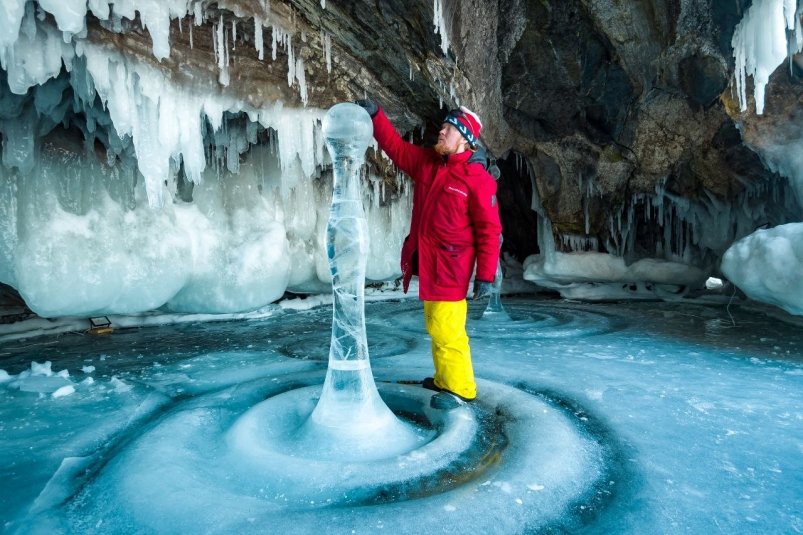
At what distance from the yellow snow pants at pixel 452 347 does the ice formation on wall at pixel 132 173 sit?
10.5 feet

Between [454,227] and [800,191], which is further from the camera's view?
[800,191]

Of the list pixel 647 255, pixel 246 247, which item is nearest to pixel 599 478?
pixel 246 247

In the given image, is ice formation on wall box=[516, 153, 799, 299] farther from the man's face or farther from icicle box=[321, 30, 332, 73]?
the man's face

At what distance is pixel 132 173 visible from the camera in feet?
19.2

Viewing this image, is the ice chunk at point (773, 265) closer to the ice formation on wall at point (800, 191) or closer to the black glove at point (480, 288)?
the ice formation on wall at point (800, 191)

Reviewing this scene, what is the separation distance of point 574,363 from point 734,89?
418cm

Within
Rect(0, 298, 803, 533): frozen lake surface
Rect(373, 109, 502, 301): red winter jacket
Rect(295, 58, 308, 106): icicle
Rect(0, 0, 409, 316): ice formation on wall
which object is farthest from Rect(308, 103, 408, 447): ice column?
Rect(295, 58, 308, 106): icicle

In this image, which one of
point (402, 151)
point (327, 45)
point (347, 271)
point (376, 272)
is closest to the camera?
point (347, 271)

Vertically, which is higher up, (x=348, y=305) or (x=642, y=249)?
(x=642, y=249)

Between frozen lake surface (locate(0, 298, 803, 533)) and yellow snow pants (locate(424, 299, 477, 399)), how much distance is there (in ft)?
0.53

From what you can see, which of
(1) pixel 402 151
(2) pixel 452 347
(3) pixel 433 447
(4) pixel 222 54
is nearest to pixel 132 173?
(4) pixel 222 54

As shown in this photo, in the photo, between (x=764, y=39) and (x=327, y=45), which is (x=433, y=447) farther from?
(x=764, y=39)

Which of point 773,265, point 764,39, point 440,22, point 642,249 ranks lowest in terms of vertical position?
point 773,265

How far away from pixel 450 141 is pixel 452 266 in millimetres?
752
